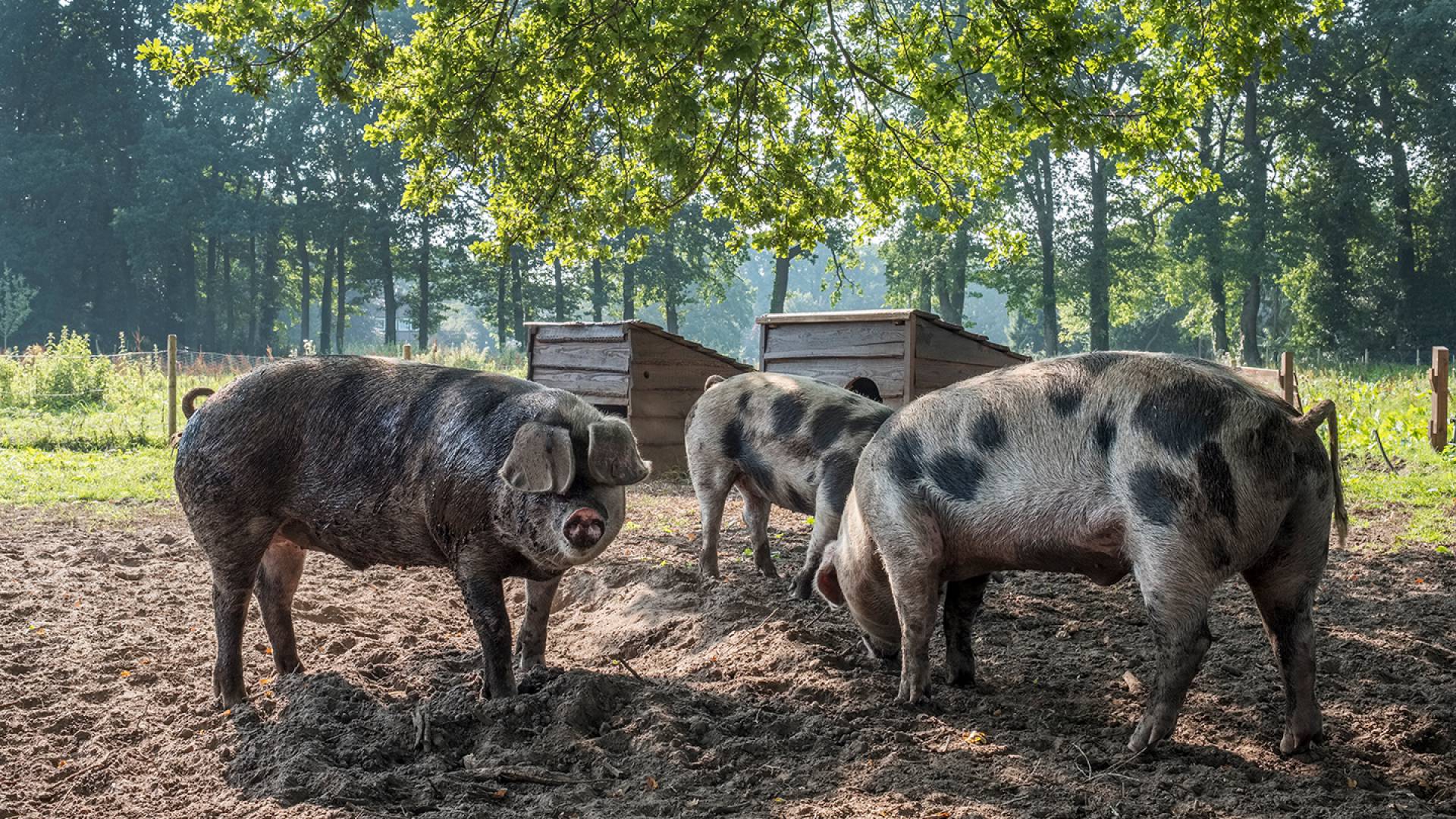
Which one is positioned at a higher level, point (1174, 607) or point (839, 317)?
point (839, 317)

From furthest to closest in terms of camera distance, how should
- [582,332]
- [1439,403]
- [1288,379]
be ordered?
[1288,379] < [582,332] < [1439,403]

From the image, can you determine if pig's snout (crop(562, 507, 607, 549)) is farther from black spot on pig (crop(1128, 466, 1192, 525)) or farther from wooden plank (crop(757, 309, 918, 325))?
wooden plank (crop(757, 309, 918, 325))

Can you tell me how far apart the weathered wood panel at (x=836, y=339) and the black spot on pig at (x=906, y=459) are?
276 inches

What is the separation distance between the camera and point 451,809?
323cm

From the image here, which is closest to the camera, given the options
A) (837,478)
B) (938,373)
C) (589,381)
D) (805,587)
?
(837,478)

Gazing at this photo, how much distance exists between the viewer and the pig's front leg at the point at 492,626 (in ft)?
13.9

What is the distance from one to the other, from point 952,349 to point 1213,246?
29.9m

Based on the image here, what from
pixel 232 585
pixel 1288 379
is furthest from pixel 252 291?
pixel 232 585

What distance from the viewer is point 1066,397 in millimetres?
3740

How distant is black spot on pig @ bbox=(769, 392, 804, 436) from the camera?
6.64 m

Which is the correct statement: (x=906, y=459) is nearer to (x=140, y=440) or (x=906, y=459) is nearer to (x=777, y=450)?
(x=777, y=450)

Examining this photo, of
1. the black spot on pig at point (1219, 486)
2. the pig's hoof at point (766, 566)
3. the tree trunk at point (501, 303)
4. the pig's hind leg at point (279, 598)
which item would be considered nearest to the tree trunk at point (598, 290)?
the tree trunk at point (501, 303)

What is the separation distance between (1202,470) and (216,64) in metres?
7.50

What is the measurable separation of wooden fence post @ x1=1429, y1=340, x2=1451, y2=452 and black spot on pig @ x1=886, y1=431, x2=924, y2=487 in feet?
37.4
